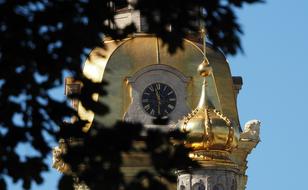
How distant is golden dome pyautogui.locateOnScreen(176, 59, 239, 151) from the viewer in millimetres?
39500

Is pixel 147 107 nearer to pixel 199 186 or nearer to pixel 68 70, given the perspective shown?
pixel 199 186

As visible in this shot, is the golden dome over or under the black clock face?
under

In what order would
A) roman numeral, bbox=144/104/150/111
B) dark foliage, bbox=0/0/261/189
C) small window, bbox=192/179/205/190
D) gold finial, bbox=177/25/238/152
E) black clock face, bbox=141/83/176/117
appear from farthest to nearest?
1. black clock face, bbox=141/83/176/117
2. roman numeral, bbox=144/104/150/111
3. small window, bbox=192/179/205/190
4. gold finial, bbox=177/25/238/152
5. dark foliage, bbox=0/0/261/189

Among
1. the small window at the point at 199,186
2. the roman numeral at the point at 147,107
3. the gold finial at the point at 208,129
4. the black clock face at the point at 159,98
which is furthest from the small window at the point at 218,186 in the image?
the roman numeral at the point at 147,107

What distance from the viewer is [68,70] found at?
41.3 feet

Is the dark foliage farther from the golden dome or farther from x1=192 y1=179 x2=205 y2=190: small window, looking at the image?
x1=192 y1=179 x2=205 y2=190: small window

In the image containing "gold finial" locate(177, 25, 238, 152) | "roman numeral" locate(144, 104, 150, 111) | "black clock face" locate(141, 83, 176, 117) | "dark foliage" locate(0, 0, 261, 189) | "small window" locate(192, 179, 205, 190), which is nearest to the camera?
"dark foliage" locate(0, 0, 261, 189)

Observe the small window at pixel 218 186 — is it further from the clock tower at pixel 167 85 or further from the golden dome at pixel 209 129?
the clock tower at pixel 167 85

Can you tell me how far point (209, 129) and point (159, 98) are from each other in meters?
8.35

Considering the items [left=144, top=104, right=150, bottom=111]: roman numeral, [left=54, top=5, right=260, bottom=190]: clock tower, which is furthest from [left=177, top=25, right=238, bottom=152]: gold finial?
[left=144, top=104, right=150, bottom=111]: roman numeral

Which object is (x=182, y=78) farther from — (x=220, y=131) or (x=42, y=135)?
(x=42, y=135)

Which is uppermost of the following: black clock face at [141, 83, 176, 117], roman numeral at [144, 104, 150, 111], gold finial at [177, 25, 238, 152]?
black clock face at [141, 83, 176, 117]

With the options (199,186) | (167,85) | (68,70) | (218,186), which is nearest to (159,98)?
(167,85)

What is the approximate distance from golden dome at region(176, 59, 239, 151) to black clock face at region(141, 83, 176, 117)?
6.22 m
